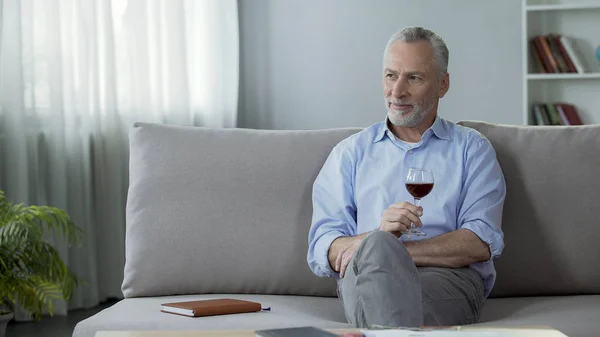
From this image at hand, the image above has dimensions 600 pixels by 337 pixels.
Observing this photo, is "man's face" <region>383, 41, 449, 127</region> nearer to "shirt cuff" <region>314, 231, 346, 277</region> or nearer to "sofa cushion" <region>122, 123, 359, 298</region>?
"sofa cushion" <region>122, 123, 359, 298</region>

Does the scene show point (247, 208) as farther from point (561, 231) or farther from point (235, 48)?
point (235, 48)

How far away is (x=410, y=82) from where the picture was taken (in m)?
2.64

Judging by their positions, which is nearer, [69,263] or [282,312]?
[282,312]

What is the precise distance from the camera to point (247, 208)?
2592 mm

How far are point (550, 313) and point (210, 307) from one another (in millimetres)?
871

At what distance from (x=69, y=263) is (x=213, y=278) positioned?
7.10ft

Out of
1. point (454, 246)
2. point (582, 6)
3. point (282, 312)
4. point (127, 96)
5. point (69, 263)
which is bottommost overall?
point (69, 263)

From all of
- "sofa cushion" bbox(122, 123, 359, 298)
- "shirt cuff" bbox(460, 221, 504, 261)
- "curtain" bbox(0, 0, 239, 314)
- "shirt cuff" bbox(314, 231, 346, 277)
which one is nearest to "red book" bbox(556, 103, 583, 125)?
"curtain" bbox(0, 0, 239, 314)

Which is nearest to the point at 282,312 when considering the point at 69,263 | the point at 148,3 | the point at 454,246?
the point at 454,246

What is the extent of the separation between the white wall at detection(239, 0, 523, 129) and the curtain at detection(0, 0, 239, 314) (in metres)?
0.31

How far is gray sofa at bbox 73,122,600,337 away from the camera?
252 centimetres

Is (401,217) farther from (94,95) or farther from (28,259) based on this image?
(94,95)

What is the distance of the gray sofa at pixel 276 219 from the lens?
2.52 metres

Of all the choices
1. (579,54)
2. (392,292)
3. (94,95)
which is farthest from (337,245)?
(579,54)
